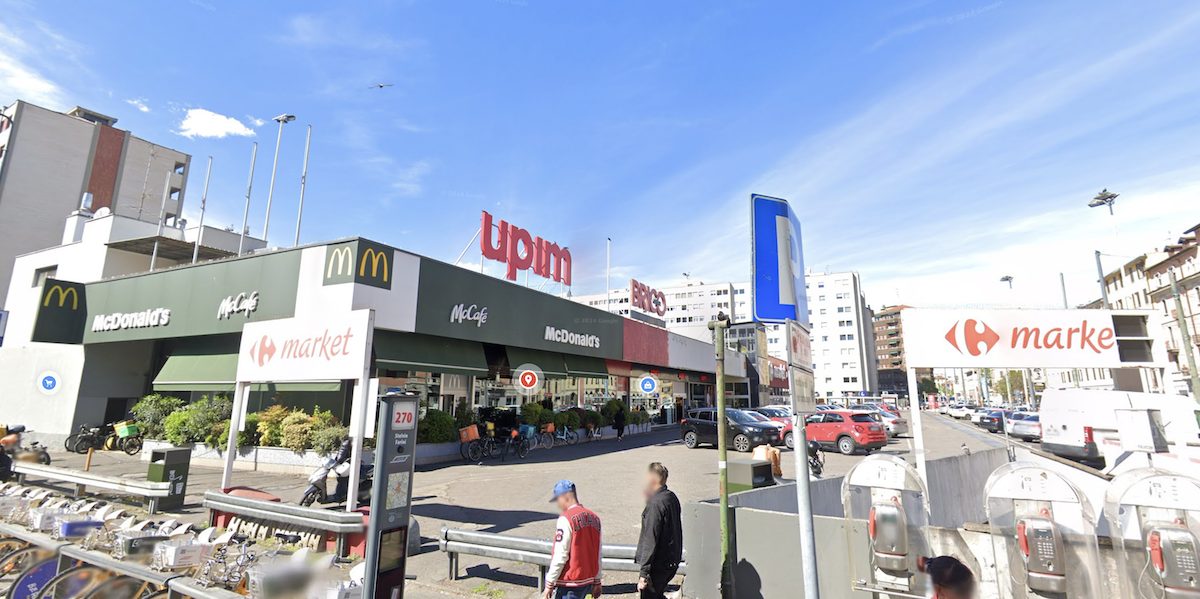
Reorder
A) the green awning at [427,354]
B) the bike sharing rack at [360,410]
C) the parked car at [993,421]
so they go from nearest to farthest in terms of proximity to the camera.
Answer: the bike sharing rack at [360,410], the green awning at [427,354], the parked car at [993,421]

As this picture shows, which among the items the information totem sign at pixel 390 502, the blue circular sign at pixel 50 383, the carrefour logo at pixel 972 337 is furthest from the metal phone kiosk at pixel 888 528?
the blue circular sign at pixel 50 383

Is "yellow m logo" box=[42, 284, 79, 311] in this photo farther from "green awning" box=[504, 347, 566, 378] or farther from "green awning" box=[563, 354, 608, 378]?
"green awning" box=[563, 354, 608, 378]

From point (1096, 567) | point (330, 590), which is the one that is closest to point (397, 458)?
point (330, 590)

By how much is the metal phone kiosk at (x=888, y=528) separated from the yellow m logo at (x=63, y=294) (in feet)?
98.5

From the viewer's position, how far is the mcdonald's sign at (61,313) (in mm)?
21000

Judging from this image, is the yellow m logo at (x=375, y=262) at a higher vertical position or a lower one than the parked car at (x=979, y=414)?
higher

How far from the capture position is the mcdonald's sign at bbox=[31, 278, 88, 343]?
21.0 meters

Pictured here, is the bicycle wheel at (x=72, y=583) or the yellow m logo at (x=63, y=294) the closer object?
the bicycle wheel at (x=72, y=583)

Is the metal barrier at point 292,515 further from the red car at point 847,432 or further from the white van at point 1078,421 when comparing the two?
the white van at point 1078,421

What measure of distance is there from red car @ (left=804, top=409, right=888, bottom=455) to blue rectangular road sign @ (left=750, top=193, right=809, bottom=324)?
18555mm

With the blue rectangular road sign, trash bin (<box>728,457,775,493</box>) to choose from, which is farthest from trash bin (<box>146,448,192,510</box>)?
the blue rectangular road sign

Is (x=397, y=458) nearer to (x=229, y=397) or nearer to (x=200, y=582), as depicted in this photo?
(x=200, y=582)

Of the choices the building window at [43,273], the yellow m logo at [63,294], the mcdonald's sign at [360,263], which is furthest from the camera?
the building window at [43,273]

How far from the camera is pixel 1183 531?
338cm
